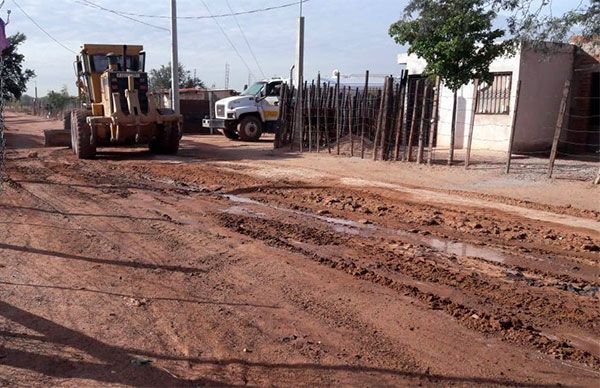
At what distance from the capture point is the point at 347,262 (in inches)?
254

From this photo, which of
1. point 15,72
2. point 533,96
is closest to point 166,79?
point 15,72

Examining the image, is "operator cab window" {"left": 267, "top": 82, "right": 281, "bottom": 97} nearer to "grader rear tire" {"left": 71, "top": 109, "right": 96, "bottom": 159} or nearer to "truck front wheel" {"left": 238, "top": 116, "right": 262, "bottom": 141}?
"truck front wheel" {"left": 238, "top": 116, "right": 262, "bottom": 141}

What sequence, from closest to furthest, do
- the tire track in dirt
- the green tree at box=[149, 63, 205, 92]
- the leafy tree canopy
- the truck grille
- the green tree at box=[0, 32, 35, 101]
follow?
1. the tire track in dirt
2. the leafy tree canopy
3. the truck grille
4. the green tree at box=[0, 32, 35, 101]
5. the green tree at box=[149, 63, 205, 92]

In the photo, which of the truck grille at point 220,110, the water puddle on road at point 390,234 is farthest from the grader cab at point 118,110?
the water puddle on road at point 390,234

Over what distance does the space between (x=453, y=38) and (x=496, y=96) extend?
5.19m

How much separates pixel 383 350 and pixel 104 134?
14.3 m

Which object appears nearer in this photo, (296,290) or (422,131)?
(296,290)

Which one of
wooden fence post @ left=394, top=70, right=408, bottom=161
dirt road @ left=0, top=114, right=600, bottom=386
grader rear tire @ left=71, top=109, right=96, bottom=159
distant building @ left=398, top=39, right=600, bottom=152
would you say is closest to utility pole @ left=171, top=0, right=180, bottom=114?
grader rear tire @ left=71, top=109, right=96, bottom=159

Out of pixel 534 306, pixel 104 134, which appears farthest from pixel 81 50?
pixel 534 306

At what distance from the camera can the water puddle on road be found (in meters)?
7.04

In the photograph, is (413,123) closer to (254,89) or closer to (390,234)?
(390,234)

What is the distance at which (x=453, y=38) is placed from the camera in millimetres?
13742

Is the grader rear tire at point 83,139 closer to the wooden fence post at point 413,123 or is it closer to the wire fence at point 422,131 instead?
the wire fence at point 422,131

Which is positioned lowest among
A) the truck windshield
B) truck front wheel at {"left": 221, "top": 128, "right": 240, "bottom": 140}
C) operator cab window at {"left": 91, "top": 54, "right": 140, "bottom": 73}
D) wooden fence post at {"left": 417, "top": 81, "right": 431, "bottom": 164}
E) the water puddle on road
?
the water puddle on road
